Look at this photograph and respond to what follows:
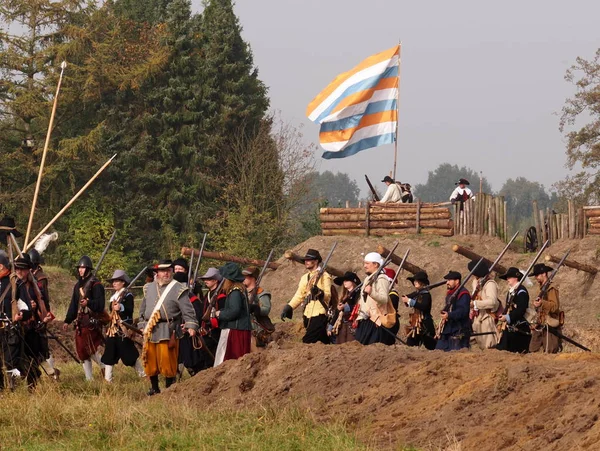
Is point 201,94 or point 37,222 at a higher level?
point 201,94

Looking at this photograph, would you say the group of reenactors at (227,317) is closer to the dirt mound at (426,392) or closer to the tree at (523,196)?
the dirt mound at (426,392)

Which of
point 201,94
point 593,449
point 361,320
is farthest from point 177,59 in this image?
point 593,449

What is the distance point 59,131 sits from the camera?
47.8 m

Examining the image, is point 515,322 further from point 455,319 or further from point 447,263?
point 447,263

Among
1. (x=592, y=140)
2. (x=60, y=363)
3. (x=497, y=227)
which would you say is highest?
(x=592, y=140)

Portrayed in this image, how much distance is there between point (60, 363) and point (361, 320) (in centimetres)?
578

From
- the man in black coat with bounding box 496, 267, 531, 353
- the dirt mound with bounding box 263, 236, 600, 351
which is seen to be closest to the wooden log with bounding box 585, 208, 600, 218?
the dirt mound with bounding box 263, 236, 600, 351

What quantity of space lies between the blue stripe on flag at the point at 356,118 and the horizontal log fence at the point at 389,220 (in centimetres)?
244

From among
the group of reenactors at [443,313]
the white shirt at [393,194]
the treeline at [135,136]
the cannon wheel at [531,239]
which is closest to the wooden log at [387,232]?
the white shirt at [393,194]

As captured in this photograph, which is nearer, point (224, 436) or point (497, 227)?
point (224, 436)

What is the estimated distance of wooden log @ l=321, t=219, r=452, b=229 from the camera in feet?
111

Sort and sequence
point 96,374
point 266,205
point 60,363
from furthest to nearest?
1. point 266,205
2. point 60,363
3. point 96,374

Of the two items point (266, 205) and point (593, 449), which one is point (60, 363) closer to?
point (593, 449)

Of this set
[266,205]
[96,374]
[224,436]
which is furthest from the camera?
[266,205]
